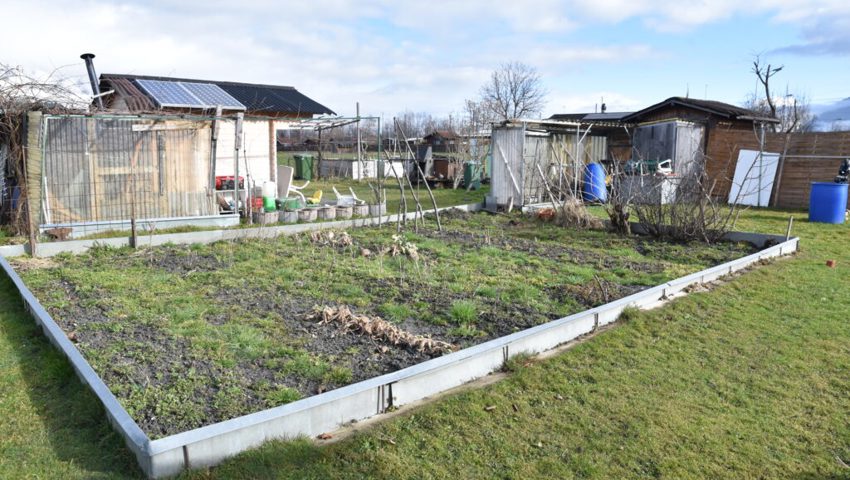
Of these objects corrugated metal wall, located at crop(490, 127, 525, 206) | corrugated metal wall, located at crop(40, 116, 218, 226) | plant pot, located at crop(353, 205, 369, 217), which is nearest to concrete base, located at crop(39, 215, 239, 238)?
corrugated metal wall, located at crop(40, 116, 218, 226)

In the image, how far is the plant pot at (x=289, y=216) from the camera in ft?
38.0

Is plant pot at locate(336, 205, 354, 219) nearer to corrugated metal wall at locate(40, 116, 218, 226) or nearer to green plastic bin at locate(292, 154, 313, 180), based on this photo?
corrugated metal wall at locate(40, 116, 218, 226)

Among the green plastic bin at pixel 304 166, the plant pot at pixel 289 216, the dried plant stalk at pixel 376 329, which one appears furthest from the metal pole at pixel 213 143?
the green plastic bin at pixel 304 166

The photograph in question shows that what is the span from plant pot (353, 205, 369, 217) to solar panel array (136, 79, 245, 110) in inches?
173

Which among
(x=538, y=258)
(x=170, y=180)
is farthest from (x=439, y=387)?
(x=170, y=180)

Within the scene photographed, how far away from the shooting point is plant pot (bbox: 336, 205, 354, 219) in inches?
493

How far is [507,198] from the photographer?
14828mm

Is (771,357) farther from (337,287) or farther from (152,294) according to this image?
(152,294)

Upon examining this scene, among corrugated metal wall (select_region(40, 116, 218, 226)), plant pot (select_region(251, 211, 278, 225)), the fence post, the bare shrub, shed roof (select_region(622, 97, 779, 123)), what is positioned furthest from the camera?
shed roof (select_region(622, 97, 779, 123))

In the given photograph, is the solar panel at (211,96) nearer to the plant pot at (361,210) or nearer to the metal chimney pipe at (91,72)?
the metal chimney pipe at (91,72)

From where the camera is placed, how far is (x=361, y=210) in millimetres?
13031

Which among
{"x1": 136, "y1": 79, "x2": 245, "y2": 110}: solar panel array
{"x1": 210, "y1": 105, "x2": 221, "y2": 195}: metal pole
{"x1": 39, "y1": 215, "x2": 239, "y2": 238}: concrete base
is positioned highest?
{"x1": 136, "y1": 79, "x2": 245, "y2": 110}: solar panel array

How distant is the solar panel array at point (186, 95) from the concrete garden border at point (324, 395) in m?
9.22

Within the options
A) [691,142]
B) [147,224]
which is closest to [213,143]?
[147,224]
